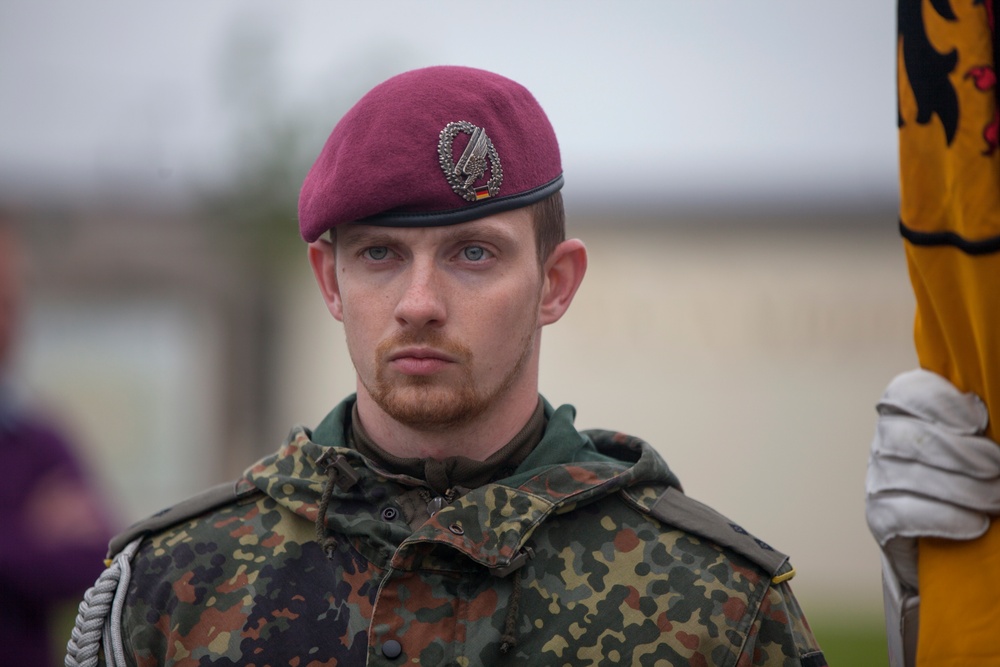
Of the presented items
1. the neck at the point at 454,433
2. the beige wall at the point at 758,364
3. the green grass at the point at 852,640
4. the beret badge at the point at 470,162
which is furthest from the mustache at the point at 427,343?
the beige wall at the point at 758,364

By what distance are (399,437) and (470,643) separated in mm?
474

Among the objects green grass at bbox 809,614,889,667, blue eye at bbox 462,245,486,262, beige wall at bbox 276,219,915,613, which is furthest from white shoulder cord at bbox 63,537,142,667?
beige wall at bbox 276,219,915,613

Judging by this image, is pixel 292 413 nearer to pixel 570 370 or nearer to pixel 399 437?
pixel 570 370

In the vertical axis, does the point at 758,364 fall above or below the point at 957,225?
below

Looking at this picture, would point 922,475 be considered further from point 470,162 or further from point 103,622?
point 103,622

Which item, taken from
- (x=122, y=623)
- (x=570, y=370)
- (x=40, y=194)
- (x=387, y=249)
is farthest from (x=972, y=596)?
(x=40, y=194)

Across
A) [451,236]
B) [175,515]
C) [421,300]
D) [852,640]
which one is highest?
[451,236]

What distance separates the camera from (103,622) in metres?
2.58

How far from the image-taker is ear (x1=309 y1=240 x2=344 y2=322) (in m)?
2.71

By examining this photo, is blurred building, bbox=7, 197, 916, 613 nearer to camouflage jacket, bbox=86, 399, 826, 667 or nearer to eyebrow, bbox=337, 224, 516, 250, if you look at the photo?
camouflage jacket, bbox=86, 399, 826, 667

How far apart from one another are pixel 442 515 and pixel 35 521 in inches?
78.9

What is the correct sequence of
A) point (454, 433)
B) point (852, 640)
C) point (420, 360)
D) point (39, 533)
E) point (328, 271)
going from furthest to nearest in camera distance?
point (852, 640)
point (39, 533)
point (328, 271)
point (454, 433)
point (420, 360)

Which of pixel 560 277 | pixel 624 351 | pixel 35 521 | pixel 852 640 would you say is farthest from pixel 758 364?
pixel 560 277

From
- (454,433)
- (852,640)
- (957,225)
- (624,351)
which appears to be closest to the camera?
(957,225)
